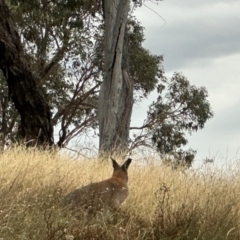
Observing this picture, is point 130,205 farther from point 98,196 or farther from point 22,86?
point 22,86

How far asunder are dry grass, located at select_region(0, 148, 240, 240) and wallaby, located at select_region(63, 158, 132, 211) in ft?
0.40

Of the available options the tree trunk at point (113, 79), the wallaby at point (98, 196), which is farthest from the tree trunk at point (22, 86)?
the wallaby at point (98, 196)

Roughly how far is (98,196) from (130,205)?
1108 mm

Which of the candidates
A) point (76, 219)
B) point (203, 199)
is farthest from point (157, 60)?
point (76, 219)

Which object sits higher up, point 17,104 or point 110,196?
point 17,104


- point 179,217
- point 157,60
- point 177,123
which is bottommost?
point 179,217

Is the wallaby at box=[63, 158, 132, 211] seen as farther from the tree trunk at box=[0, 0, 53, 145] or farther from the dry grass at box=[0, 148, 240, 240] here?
the tree trunk at box=[0, 0, 53, 145]

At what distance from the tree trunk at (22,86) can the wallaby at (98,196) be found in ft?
26.6

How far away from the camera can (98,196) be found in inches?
250

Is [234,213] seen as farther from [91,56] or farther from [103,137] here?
[91,56]

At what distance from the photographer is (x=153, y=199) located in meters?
7.61

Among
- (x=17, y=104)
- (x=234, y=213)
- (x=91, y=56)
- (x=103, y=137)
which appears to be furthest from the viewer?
(x=91, y=56)

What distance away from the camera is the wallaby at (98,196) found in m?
6.18

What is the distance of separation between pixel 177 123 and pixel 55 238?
62.9 feet
